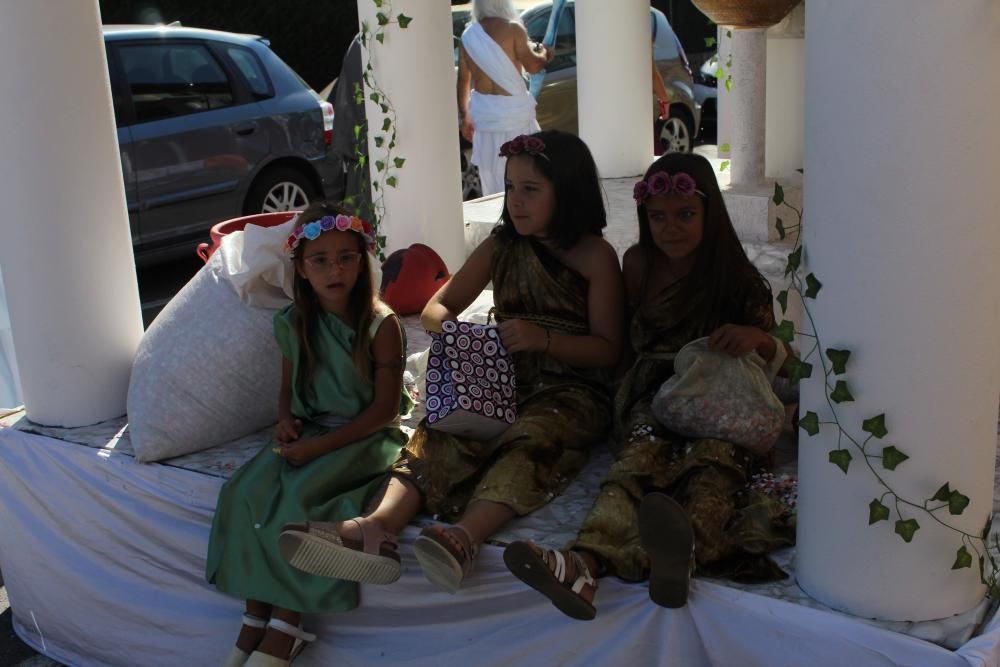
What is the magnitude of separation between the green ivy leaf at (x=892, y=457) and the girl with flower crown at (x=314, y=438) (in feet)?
4.11

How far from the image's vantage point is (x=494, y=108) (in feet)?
21.3

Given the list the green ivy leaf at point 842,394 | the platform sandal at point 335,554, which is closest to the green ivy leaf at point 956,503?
the green ivy leaf at point 842,394

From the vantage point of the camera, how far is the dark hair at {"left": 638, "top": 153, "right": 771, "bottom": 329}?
284 cm

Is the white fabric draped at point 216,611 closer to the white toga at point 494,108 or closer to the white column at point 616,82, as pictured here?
the white toga at point 494,108

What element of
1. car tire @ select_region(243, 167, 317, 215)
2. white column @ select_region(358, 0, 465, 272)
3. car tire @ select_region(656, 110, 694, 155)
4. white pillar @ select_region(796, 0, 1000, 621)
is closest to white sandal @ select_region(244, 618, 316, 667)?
white pillar @ select_region(796, 0, 1000, 621)

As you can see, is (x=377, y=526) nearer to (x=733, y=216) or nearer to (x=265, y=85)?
(x=733, y=216)

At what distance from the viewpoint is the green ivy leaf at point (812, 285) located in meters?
2.06

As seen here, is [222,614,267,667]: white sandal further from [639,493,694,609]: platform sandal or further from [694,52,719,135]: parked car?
[694,52,719,135]: parked car

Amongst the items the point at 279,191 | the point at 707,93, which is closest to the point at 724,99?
the point at 279,191

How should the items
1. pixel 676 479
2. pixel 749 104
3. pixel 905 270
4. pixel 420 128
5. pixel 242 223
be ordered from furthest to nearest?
1. pixel 749 104
2. pixel 420 128
3. pixel 242 223
4. pixel 676 479
5. pixel 905 270

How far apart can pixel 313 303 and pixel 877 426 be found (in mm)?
1531

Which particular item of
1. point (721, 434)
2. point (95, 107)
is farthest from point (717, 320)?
point (95, 107)

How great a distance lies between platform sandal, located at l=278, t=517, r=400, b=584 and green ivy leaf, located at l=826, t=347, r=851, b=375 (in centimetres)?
105

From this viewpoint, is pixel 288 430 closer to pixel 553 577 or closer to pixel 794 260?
pixel 553 577
